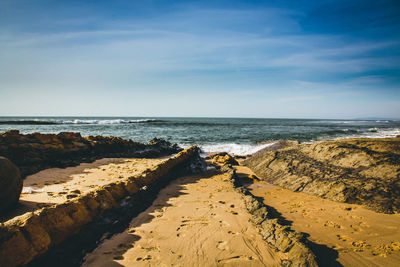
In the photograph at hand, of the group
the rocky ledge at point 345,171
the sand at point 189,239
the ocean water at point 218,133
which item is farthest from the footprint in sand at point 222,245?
the ocean water at point 218,133

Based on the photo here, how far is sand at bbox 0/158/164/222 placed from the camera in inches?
158

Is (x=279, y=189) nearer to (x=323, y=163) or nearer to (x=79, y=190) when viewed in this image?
(x=323, y=163)

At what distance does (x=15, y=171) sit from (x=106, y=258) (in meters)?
2.79

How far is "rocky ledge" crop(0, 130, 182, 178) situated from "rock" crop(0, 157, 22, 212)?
2.64m

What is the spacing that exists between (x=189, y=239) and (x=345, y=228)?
2.70 metres

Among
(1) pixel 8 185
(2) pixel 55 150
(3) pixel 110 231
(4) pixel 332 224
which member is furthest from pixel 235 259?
(2) pixel 55 150

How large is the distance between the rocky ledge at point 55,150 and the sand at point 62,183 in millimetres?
587

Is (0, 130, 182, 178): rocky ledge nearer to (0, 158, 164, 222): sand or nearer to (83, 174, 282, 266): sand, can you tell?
(0, 158, 164, 222): sand

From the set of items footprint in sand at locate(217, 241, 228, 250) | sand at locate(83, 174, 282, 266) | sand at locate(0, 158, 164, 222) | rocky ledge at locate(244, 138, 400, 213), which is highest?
rocky ledge at locate(244, 138, 400, 213)

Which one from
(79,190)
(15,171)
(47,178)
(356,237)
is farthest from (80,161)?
(356,237)

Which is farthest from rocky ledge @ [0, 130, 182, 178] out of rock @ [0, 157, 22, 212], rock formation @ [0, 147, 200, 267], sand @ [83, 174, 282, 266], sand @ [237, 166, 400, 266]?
sand @ [237, 166, 400, 266]

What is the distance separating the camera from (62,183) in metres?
5.43

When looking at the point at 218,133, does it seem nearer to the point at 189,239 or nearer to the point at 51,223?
the point at 189,239

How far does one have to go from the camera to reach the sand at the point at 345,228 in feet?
8.86
